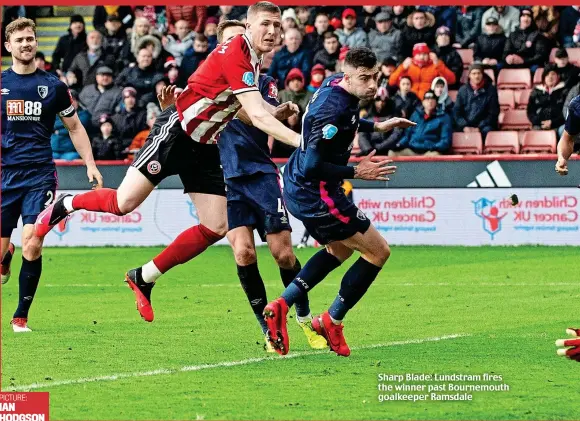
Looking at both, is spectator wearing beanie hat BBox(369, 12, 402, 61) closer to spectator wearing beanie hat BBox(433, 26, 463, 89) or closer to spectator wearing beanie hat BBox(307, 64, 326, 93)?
spectator wearing beanie hat BBox(433, 26, 463, 89)

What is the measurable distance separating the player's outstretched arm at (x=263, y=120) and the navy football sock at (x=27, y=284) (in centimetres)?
309

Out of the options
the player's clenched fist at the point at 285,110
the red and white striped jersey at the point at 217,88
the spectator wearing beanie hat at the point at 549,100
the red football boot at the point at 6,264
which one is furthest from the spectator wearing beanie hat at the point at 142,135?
the player's clenched fist at the point at 285,110

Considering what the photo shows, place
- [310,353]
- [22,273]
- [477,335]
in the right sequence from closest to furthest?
[310,353] < [477,335] < [22,273]

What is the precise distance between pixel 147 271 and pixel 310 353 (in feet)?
5.41

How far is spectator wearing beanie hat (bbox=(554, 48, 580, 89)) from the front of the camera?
19203mm

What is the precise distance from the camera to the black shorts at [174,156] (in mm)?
9055

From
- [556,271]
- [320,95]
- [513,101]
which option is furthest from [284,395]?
[513,101]

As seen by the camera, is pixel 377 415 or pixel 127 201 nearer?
pixel 377 415

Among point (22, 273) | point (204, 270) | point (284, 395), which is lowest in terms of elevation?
point (204, 270)

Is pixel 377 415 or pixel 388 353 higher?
pixel 377 415

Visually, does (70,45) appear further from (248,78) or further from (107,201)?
(248,78)

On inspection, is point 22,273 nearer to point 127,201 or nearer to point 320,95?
point 127,201

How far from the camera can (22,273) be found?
10453 mm

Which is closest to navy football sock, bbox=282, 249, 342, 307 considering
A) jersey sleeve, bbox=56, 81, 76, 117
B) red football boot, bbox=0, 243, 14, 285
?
jersey sleeve, bbox=56, 81, 76, 117
